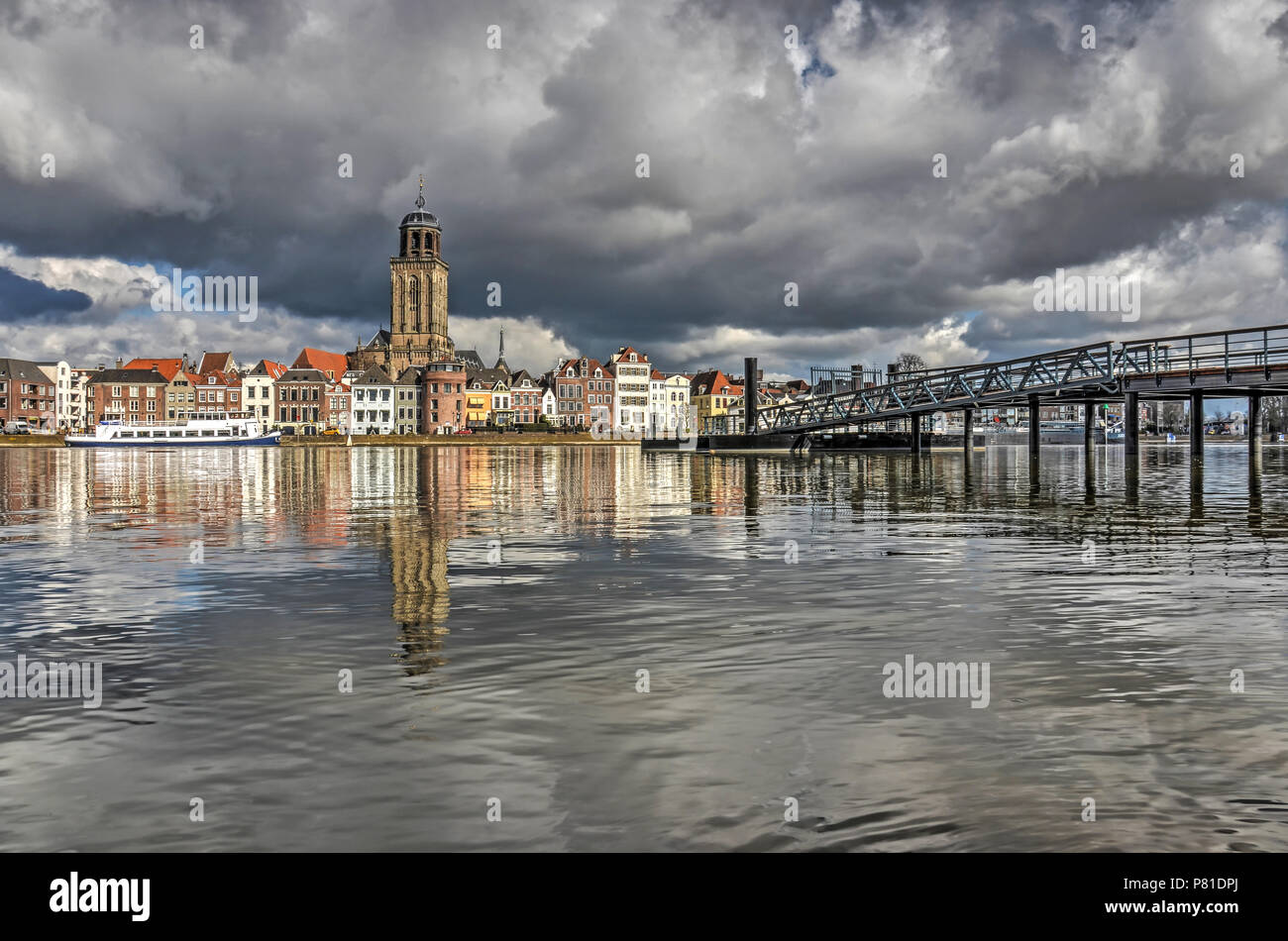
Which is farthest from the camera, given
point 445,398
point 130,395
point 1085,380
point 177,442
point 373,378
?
point 373,378

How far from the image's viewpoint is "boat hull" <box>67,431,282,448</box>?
13475 cm

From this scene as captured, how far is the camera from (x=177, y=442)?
14562 centimetres

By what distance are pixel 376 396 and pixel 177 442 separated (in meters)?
45.2

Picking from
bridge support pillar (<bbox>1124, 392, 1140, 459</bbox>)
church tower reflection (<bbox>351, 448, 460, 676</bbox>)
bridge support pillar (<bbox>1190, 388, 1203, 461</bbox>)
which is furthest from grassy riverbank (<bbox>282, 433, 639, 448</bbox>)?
church tower reflection (<bbox>351, 448, 460, 676</bbox>)

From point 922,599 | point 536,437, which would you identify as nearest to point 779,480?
point 922,599

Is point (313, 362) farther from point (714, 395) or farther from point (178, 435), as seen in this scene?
point (714, 395)

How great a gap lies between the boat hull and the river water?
127 metres

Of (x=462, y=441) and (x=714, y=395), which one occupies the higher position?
(x=714, y=395)

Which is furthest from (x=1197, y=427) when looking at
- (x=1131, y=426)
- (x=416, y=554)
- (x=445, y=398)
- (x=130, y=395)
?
(x=130, y=395)

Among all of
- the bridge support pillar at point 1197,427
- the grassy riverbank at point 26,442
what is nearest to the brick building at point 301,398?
the grassy riverbank at point 26,442

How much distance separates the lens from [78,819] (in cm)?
522

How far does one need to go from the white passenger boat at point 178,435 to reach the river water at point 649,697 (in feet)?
429

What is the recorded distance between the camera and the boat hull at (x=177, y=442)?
442 ft

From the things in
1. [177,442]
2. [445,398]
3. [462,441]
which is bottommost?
[462,441]
